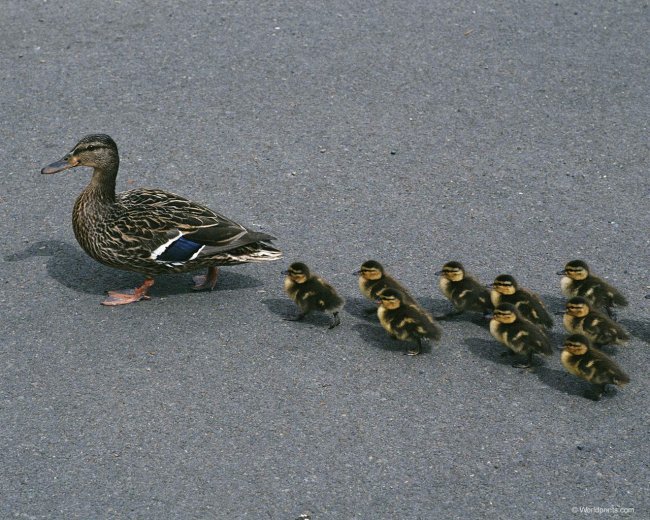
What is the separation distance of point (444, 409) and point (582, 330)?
3.02 ft

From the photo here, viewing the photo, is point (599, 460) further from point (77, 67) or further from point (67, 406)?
point (77, 67)

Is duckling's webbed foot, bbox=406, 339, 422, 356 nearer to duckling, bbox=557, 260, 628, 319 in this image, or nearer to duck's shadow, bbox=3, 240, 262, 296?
duckling, bbox=557, 260, 628, 319

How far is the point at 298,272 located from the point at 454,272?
869 millimetres

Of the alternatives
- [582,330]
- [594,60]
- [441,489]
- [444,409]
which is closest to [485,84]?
[594,60]

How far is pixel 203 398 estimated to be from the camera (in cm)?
529

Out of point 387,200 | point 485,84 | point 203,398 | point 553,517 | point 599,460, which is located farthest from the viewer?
point 485,84

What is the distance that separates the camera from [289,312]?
597 cm

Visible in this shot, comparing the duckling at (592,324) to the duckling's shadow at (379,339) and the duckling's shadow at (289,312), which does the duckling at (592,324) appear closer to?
the duckling's shadow at (379,339)

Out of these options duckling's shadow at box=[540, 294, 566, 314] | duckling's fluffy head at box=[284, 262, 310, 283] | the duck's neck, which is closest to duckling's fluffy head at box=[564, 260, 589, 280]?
duckling's shadow at box=[540, 294, 566, 314]

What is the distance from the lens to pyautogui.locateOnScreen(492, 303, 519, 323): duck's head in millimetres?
5488

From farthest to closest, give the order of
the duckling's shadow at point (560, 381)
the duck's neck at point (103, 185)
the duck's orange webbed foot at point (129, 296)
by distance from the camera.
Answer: the duck's neck at point (103, 185)
the duck's orange webbed foot at point (129, 296)
the duckling's shadow at point (560, 381)

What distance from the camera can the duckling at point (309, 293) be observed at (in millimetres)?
5770

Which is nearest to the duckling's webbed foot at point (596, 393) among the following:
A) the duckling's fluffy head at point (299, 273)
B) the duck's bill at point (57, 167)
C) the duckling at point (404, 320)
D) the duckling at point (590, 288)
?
the duckling at point (590, 288)

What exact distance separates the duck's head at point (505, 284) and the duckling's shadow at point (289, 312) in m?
0.96
